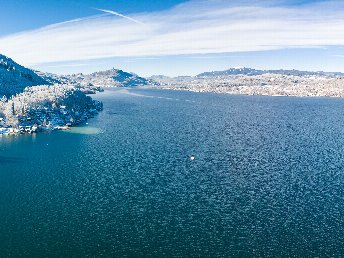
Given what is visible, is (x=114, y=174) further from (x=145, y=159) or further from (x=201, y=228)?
(x=201, y=228)

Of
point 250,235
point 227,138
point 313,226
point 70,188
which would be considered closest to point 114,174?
point 70,188

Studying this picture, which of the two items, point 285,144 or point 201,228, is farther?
point 285,144

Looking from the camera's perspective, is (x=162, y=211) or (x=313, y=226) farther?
(x=162, y=211)

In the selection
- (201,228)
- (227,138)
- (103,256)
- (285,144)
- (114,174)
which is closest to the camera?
(103,256)

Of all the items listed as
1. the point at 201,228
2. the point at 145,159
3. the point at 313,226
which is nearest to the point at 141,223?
the point at 201,228

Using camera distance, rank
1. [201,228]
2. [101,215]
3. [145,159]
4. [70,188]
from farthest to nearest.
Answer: [145,159]
[70,188]
[101,215]
[201,228]

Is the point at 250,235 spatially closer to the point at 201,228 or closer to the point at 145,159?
the point at 201,228
